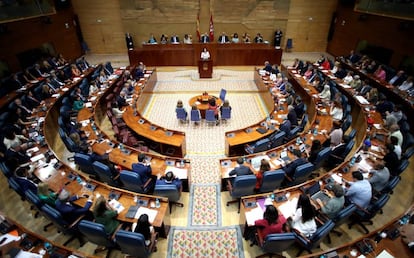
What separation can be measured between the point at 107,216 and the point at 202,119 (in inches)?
276

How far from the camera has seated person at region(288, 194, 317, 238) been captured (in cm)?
478

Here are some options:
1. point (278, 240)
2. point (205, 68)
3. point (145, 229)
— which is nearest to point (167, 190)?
point (145, 229)

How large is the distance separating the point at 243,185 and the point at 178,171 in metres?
1.99

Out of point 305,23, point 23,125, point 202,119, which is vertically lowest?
point 202,119

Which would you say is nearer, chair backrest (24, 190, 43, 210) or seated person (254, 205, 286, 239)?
seated person (254, 205, 286, 239)

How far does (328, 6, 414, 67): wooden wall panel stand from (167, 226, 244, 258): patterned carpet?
45.4ft

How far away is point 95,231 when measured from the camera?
189 inches

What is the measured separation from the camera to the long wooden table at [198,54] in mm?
17344

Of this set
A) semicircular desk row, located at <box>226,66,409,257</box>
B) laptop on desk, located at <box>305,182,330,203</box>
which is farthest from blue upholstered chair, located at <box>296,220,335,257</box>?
laptop on desk, located at <box>305,182,330,203</box>

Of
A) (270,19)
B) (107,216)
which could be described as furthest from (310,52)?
(107,216)

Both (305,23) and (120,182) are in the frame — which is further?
(305,23)

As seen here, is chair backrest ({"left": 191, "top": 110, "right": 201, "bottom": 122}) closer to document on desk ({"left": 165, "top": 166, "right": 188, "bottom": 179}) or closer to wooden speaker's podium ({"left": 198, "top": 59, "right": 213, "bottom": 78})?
document on desk ({"left": 165, "top": 166, "right": 188, "bottom": 179})

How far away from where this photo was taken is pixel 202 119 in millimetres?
11375

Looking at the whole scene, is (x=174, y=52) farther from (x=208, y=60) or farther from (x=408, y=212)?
(x=408, y=212)
